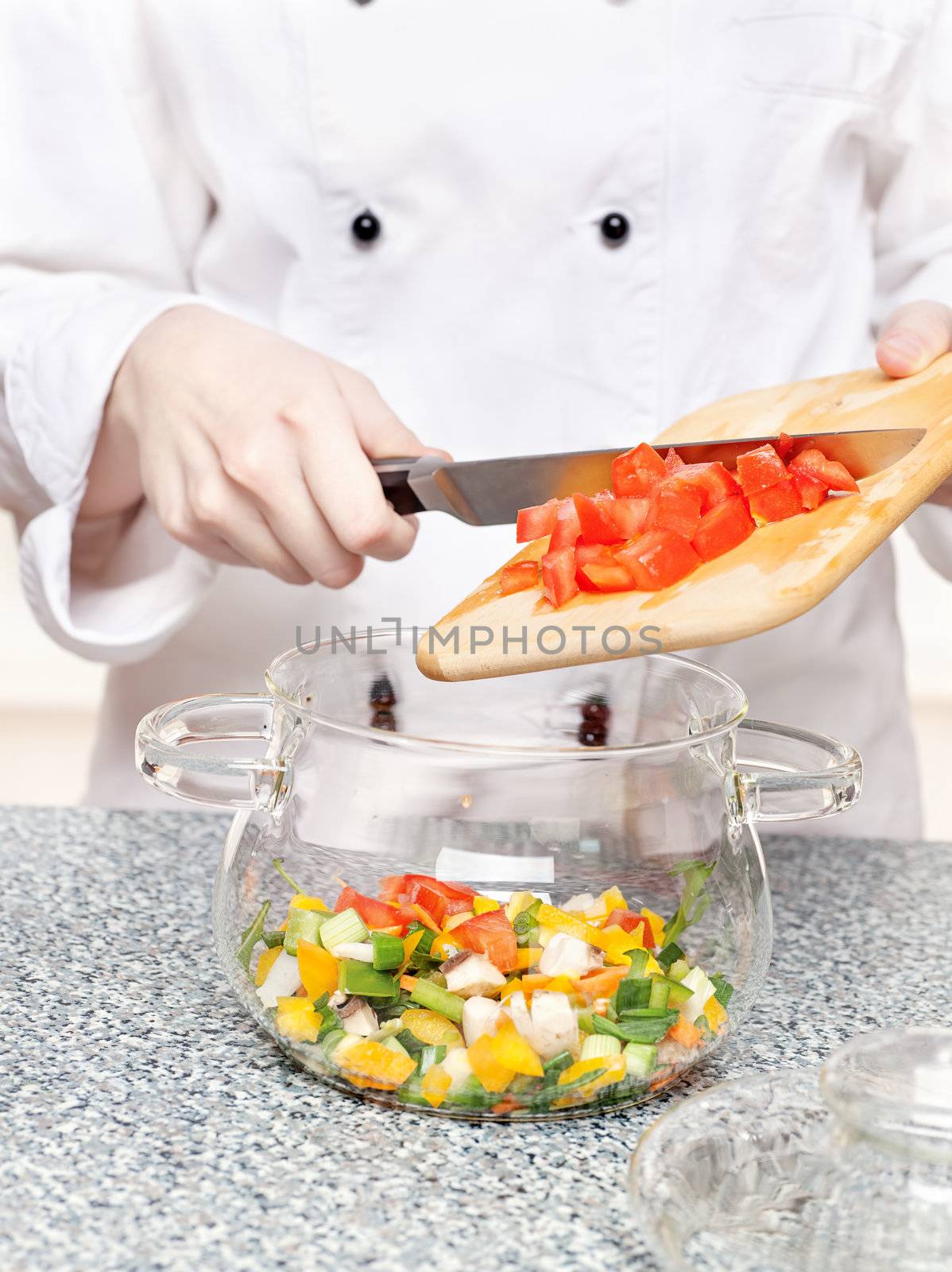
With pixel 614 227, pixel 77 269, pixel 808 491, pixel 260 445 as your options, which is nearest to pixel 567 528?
pixel 808 491

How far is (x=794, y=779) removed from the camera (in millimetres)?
624

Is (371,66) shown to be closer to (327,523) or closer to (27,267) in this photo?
(27,267)

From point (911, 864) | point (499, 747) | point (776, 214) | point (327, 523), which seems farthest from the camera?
point (776, 214)

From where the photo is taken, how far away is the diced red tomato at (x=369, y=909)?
59 centimetres

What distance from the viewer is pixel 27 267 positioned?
3.49 ft

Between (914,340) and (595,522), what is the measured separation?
0.30 m

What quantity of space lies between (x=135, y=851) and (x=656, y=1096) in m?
0.42

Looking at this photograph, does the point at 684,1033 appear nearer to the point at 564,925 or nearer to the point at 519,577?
the point at 564,925

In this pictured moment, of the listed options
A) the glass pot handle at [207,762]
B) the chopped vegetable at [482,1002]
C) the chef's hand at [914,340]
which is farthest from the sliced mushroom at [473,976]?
the chef's hand at [914,340]

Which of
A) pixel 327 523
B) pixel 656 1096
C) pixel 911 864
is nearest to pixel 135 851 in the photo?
pixel 327 523

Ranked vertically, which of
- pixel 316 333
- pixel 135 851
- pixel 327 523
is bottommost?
pixel 135 851

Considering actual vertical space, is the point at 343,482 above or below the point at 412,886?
above

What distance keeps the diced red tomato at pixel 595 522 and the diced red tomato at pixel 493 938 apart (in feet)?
0.65

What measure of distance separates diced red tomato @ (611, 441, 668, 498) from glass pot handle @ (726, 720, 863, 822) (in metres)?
0.13
